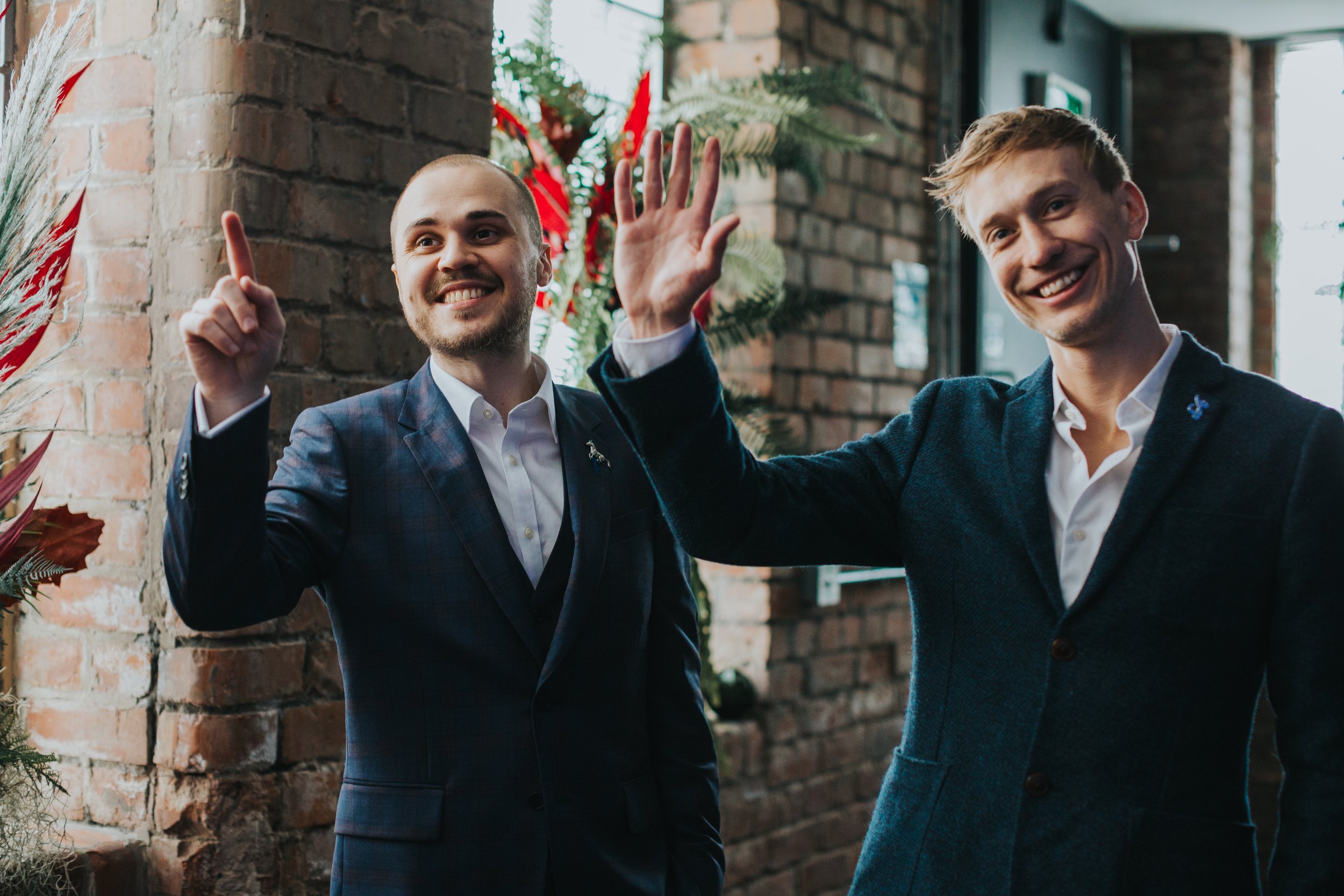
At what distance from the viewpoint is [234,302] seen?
134 cm

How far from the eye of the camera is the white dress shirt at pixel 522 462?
5.36 feet

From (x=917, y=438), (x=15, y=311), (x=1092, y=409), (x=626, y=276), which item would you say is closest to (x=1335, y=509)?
(x=1092, y=409)

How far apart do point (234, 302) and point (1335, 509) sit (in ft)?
3.73

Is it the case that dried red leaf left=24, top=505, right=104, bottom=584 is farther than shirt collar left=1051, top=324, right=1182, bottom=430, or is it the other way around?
dried red leaf left=24, top=505, right=104, bottom=584

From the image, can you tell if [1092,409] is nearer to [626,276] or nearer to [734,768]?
[626,276]

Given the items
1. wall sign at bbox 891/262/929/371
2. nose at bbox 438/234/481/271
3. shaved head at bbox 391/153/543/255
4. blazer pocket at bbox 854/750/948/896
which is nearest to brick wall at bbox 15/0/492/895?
shaved head at bbox 391/153/543/255

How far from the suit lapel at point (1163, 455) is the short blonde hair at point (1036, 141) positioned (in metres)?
0.24

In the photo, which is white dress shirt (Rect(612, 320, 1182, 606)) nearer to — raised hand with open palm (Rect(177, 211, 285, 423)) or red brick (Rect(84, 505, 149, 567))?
raised hand with open palm (Rect(177, 211, 285, 423))

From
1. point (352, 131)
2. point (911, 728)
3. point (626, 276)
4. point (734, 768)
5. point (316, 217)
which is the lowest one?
point (734, 768)

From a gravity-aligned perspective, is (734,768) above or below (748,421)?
below

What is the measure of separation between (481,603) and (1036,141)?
837mm

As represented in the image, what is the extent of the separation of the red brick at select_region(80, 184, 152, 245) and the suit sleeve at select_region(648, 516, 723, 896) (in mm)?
921

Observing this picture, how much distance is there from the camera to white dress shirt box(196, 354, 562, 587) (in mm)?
1635

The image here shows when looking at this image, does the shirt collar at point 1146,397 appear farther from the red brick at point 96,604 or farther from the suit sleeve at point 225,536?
the red brick at point 96,604
